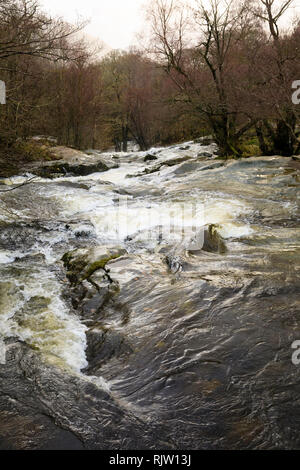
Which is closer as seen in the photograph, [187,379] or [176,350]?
[187,379]

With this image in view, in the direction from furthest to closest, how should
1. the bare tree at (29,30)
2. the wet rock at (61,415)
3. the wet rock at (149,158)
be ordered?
the wet rock at (149,158) → the bare tree at (29,30) → the wet rock at (61,415)

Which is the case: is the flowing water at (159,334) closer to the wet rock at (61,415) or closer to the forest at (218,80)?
the wet rock at (61,415)

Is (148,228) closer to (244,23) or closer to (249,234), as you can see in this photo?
(249,234)

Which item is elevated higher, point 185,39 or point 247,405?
point 185,39

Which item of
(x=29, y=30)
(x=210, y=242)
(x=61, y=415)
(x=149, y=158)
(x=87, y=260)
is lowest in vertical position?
(x=61, y=415)

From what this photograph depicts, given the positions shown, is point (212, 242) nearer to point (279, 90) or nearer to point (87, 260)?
point (87, 260)

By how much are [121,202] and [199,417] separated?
687 cm

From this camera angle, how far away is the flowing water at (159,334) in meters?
2.13

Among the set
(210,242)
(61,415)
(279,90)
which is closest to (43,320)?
(61,415)

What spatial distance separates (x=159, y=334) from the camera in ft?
10.0

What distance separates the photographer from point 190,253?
15.8 ft

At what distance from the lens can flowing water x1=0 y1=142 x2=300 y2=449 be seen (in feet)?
7.00

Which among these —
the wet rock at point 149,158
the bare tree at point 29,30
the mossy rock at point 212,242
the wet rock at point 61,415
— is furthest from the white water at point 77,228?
the wet rock at point 149,158
